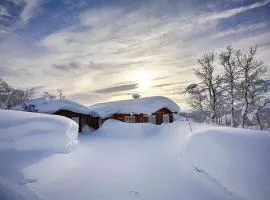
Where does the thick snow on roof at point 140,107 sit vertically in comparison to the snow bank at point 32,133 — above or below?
above

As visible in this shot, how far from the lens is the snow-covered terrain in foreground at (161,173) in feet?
19.1

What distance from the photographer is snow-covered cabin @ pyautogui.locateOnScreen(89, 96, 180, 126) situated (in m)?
26.9

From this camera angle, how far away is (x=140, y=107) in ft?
88.8

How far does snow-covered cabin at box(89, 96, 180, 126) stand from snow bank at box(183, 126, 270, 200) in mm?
17456

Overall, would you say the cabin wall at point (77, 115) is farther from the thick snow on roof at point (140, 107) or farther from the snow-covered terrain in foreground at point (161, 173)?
the snow-covered terrain in foreground at point (161, 173)

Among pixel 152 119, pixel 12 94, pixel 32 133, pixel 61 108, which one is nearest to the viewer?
pixel 32 133

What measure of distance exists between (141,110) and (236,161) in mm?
19852

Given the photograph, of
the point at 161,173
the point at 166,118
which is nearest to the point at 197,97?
the point at 166,118

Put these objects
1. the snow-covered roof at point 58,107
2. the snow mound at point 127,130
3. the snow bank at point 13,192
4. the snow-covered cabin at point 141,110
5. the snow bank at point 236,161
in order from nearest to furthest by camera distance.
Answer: the snow bank at point 13,192
the snow bank at point 236,161
the snow mound at point 127,130
the snow-covered roof at point 58,107
the snow-covered cabin at point 141,110

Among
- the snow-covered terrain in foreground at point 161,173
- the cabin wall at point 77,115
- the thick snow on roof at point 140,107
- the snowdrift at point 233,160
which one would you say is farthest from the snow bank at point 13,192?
the thick snow on roof at point 140,107

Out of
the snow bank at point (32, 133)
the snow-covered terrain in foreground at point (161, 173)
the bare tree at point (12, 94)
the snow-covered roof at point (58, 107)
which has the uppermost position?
the bare tree at point (12, 94)

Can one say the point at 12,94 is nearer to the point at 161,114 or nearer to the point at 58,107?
the point at 58,107

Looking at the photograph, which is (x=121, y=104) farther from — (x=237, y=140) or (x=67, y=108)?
(x=237, y=140)

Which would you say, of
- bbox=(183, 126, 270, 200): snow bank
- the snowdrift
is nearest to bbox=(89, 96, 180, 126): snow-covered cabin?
the snowdrift
